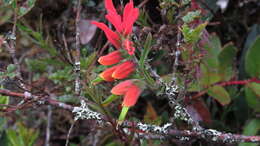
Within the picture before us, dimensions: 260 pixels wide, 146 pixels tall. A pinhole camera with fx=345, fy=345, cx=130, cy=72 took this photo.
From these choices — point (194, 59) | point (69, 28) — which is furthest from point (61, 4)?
point (194, 59)

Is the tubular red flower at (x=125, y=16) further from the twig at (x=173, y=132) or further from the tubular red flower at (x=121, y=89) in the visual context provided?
the twig at (x=173, y=132)

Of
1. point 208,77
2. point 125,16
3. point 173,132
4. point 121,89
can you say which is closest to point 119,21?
point 125,16

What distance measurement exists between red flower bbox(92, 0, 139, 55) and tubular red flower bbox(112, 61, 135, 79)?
0.17ft

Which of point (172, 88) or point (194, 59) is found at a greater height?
point (194, 59)

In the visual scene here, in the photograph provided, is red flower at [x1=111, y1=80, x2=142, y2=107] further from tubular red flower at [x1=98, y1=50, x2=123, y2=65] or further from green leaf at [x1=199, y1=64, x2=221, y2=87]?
green leaf at [x1=199, y1=64, x2=221, y2=87]

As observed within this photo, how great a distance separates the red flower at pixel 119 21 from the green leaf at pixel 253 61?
0.70m

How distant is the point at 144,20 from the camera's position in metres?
1.16

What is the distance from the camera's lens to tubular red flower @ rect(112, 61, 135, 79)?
81 centimetres

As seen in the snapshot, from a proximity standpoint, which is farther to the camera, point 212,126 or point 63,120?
point 63,120

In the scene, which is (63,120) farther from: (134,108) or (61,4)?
(61,4)

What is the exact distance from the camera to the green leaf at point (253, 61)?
132cm

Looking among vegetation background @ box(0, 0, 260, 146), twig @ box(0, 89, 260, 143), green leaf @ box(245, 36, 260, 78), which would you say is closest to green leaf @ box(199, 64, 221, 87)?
vegetation background @ box(0, 0, 260, 146)

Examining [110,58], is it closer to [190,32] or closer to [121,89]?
[121,89]

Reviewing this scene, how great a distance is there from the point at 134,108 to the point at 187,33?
33.1 inches
